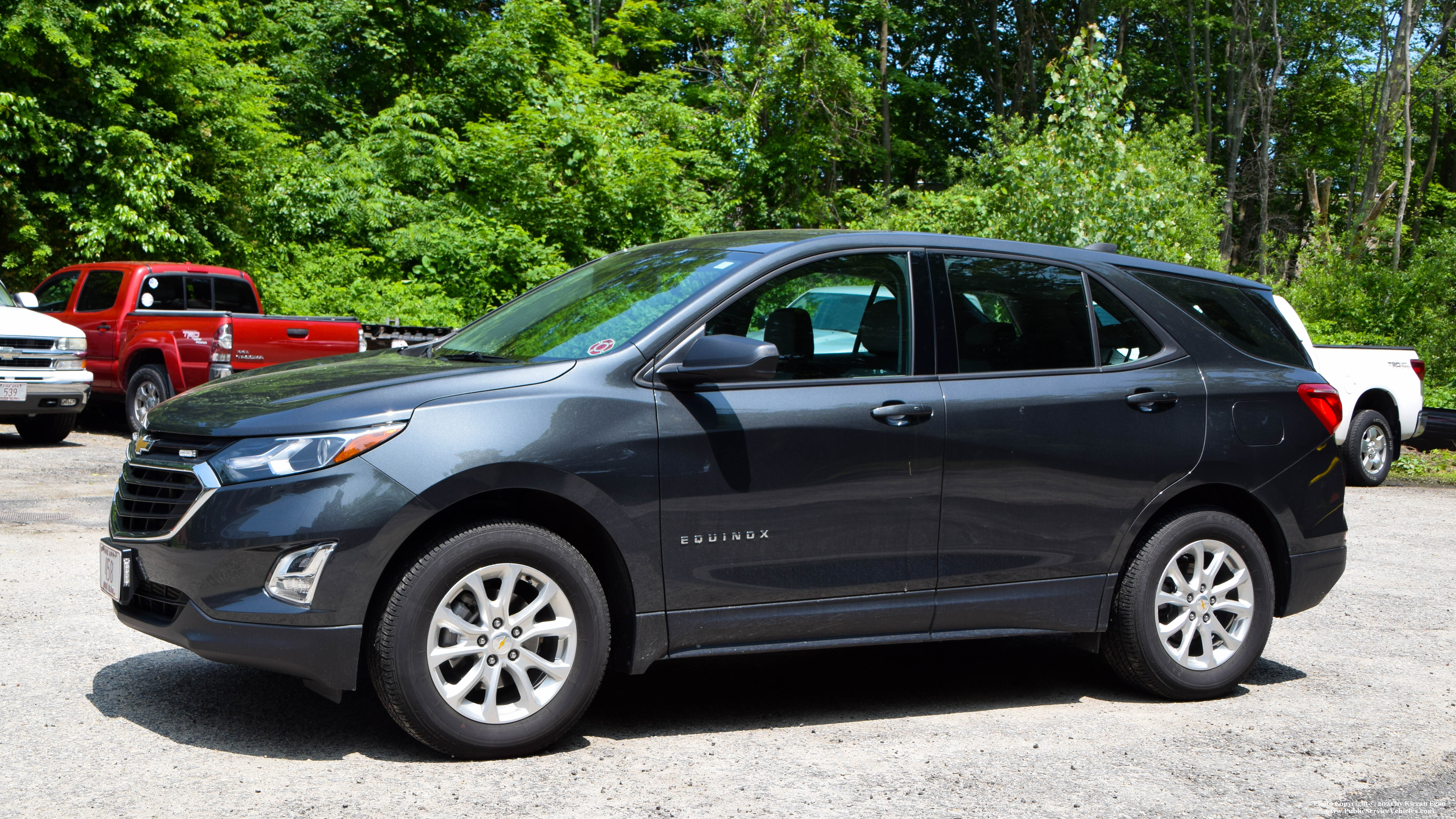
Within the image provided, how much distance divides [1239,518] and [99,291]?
1322 cm

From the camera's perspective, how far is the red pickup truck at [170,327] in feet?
41.6

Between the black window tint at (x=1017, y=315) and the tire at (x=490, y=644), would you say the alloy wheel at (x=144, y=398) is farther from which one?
the black window tint at (x=1017, y=315)

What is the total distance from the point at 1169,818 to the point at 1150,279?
8.05 ft

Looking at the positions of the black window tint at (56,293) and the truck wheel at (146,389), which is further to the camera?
the black window tint at (56,293)

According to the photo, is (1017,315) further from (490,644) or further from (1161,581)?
(490,644)

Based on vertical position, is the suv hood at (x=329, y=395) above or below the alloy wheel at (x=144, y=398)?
above

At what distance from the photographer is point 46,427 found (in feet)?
44.3

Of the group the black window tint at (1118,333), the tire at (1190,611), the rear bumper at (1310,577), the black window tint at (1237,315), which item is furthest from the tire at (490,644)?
the rear bumper at (1310,577)

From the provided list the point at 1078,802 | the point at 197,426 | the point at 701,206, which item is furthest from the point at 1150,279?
the point at 701,206

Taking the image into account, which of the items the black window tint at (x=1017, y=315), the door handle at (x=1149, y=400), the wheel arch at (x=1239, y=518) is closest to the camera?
the black window tint at (x=1017, y=315)

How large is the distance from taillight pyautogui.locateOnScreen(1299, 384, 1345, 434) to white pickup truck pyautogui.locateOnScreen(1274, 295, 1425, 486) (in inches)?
355

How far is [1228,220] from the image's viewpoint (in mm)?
38656

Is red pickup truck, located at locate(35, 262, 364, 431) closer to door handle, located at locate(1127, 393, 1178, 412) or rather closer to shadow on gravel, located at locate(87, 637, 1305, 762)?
shadow on gravel, located at locate(87, 637, 1305, 762)

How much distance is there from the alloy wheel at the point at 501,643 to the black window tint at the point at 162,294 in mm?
11664
